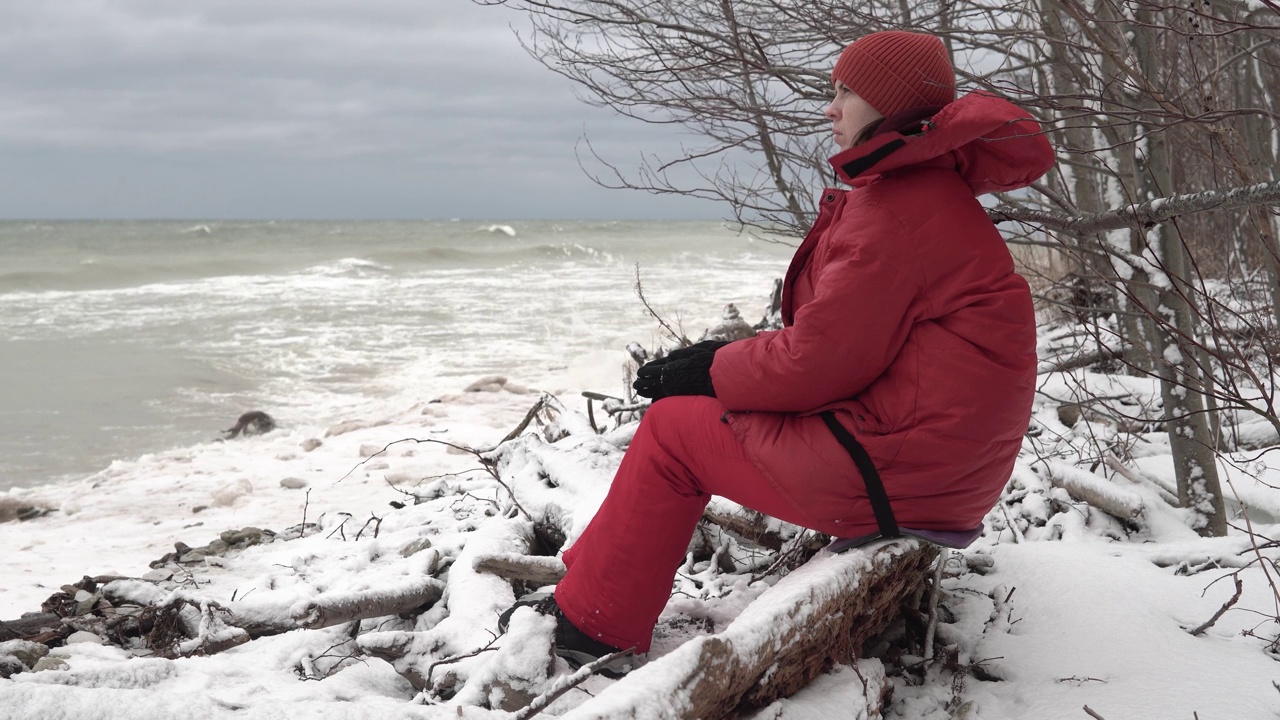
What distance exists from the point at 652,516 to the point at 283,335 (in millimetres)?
12078

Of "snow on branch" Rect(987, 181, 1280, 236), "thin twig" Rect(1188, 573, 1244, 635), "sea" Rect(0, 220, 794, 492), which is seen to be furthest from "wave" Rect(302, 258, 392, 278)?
"thin twig" Rect(1188, 573, 1244, 635)

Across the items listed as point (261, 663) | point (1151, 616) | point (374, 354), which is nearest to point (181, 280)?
point (374, 354)

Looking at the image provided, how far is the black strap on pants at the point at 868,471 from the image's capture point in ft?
6.65

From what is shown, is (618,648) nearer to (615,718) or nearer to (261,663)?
(615,718)

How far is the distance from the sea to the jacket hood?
1.71 meters

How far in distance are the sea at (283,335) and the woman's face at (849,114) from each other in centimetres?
151

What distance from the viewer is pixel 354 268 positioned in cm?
2655

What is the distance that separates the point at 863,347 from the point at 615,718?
0.96 meters

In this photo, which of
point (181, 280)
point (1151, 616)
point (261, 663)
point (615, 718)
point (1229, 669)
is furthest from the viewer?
point (181, 280)

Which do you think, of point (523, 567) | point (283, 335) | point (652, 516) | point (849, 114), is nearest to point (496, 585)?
point (523, 567)

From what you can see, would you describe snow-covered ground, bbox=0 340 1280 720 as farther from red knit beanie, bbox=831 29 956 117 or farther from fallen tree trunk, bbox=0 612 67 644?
red knit beanie, bbox=831 29 956 117

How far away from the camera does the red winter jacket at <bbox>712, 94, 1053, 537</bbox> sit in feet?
6.43

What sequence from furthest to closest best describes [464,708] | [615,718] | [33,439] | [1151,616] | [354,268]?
[354,268]
[33,439]
[1151,616]
[464,708]
[615,718]

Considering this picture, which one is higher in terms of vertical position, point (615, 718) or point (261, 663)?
point (615, 718)
